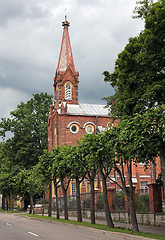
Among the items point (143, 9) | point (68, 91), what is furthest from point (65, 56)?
point (143, 9)

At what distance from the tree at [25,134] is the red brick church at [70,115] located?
8.20 ft

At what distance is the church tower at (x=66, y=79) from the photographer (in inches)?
2140

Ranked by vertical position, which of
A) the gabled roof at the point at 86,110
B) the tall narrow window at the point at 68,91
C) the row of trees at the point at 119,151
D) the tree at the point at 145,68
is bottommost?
the row of trees at the point at 119,151

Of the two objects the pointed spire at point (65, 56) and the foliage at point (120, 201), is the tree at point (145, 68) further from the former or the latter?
the pointed spire at point (65, 56)

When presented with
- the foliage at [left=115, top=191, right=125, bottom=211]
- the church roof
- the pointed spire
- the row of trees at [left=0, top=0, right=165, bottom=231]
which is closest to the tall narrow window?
the church roof

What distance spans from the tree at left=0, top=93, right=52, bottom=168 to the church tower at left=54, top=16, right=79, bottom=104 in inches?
211

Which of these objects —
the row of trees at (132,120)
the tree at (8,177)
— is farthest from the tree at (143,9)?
the tree at (8,177)

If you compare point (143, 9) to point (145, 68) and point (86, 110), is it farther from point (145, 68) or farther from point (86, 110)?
point (86, 110)

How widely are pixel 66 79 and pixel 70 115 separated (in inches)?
291

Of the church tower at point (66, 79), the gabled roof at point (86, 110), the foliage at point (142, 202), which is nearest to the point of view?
the foliage at point (142, 202)

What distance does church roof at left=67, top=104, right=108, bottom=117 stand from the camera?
171ft

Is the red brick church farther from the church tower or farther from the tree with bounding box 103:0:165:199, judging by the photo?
the tree with bounding box 103:0:165:199

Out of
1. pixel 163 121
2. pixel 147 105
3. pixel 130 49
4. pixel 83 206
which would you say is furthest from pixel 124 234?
pixel 83 206

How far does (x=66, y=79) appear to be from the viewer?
54.7 metres
